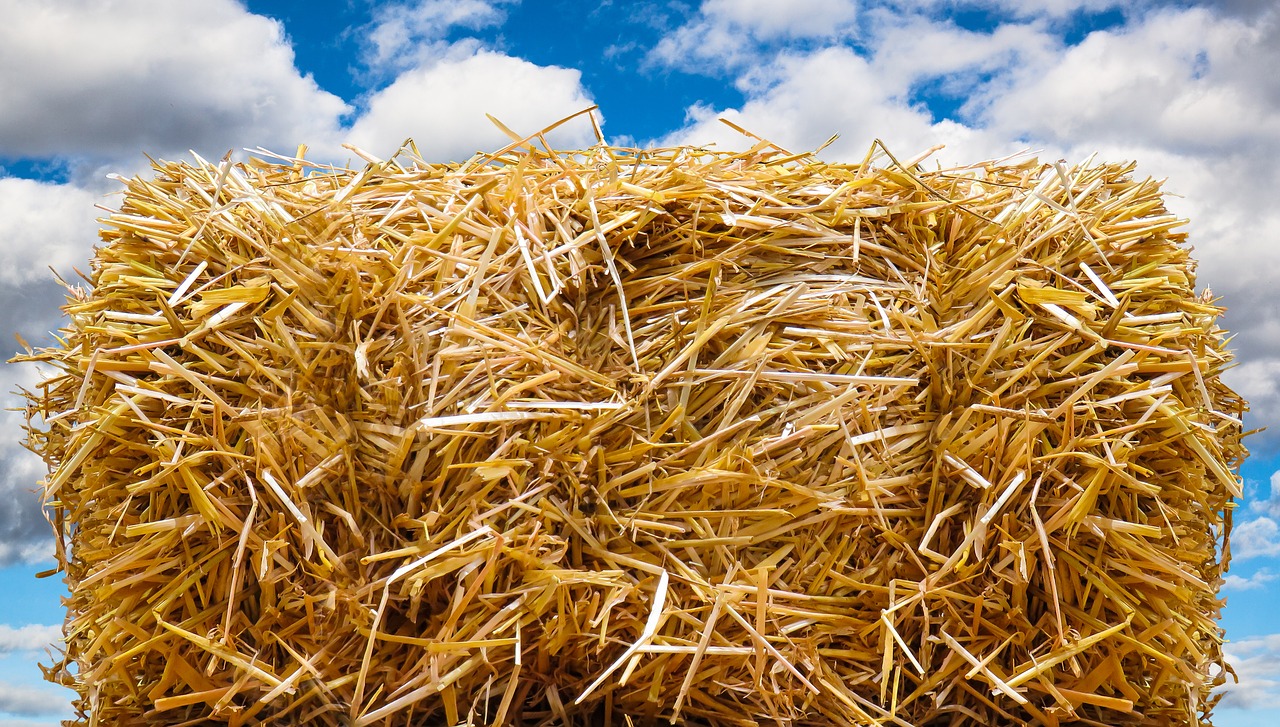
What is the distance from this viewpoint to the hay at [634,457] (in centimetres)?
165

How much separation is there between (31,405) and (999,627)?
7.11 feet

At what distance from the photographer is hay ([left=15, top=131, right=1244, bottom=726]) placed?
5.42 feet

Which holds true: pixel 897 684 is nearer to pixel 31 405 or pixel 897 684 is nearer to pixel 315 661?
pixel 315 661

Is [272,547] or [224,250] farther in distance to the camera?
[224,250]

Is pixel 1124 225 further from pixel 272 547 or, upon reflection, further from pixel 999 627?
pixel 272 547

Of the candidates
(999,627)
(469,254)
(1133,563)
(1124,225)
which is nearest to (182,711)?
(469,254)

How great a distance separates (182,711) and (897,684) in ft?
4.35

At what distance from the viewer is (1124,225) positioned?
1945mm

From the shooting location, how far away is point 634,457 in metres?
1.67

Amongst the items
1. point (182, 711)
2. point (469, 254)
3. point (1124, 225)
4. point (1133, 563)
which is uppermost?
point (1124, 225)

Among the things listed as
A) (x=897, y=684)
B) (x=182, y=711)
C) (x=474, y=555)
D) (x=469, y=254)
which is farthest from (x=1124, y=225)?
(x=182, y=711)

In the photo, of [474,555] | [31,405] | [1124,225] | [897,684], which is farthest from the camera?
[31,405]

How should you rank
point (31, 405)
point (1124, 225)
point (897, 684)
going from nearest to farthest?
point (897, 684), point (1124, 225), point (31, 405)

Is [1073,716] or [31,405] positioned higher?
[31,405]
